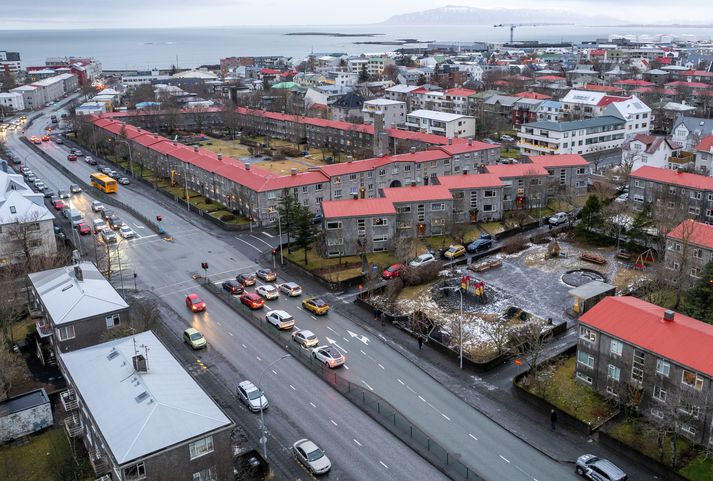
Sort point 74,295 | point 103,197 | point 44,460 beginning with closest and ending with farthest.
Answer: point 44,460, point 74,295, point 103,197

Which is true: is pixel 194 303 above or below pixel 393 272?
below

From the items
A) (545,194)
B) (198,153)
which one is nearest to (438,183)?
(545,194)

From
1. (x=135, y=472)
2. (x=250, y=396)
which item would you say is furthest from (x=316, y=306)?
(x=135, y=472)

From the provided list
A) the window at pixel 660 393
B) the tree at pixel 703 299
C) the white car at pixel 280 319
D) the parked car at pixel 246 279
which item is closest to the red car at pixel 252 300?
the white car at pixel 280 319

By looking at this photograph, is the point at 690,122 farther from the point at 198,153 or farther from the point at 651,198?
the point at 198,153

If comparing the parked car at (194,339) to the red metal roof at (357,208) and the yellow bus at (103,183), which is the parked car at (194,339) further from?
the yellow bus at (103,183)

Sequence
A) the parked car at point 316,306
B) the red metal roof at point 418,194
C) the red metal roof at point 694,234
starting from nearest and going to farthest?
the parked car at point 316,306, the red metal roof at point 694,234, the red metal roof at point 418,194

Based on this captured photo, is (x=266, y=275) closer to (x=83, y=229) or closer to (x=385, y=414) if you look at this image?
(x=385, y=414)
